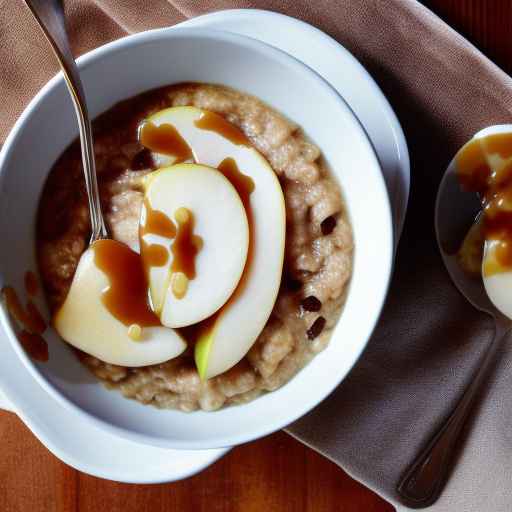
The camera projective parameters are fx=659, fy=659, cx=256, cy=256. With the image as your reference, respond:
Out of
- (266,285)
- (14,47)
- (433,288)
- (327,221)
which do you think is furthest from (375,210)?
(14,47)

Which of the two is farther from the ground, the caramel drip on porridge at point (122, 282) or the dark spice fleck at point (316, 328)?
the caramel drip on porridge at point (122, 282)

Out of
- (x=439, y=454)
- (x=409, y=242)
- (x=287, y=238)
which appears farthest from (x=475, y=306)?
(x=287, y=238)

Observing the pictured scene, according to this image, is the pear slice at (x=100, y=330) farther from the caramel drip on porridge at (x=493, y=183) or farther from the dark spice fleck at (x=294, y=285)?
the caramel drip on porridge at (x=493, y=183)

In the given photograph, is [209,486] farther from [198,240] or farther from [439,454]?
[198,240]

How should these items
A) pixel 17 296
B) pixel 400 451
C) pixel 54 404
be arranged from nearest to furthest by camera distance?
pixel 17 296 → pixel 54 404 → pixel 400 451

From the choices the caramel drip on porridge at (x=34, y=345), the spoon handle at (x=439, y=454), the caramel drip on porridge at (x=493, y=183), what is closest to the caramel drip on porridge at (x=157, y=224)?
the caramel drip on porridge at (x=34, y=345)

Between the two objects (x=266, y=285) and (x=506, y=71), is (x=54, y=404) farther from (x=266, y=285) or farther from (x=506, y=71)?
(x=506, y=71)

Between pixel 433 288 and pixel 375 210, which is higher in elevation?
pixel 375 210

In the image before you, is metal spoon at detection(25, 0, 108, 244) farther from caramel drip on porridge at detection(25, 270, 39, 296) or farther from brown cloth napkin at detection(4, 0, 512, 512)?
brown cloth napkin at detection(4, 0, 512, 512)
